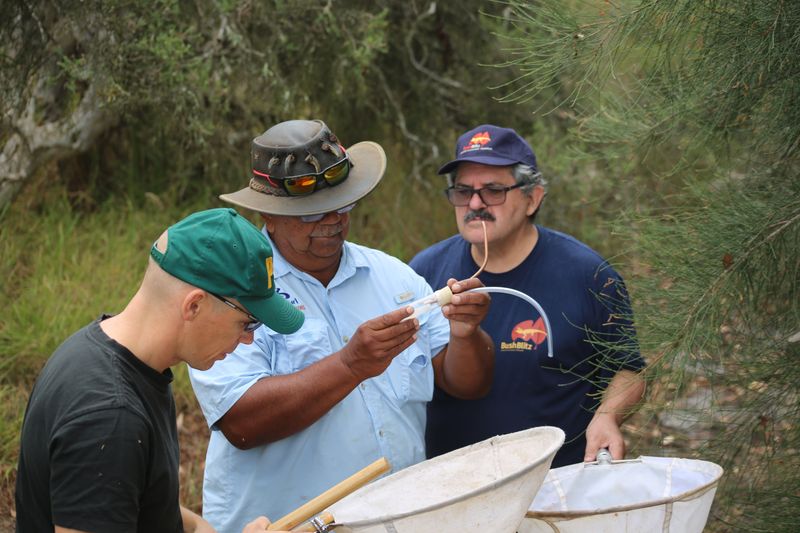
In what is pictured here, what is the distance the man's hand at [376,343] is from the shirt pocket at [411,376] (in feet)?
0.99

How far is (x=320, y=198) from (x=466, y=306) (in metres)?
0.54

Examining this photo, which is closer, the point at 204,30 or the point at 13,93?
the point at 13,93

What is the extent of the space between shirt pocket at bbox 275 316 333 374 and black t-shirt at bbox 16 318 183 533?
2.24 feet

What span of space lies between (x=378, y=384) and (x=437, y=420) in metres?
0.60

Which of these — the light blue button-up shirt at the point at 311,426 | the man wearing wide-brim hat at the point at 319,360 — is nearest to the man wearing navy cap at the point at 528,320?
the man wearing wide-brim hat at the point at 319,360

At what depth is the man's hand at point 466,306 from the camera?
2.85 metres

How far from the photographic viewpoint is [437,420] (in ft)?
11.4

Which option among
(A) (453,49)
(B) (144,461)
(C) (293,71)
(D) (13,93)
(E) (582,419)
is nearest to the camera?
(B) (144,461)

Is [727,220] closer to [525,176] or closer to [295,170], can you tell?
[525,176]

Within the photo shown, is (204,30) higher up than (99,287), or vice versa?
(204,30)

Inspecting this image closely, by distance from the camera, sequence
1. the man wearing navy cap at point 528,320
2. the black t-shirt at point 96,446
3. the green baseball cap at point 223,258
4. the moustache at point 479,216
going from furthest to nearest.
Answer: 1. the moustache at point 479,216
2. the man wearing navy cap at point 528,320
3. the green baseball cap at point 223,258
4. the black t-shirt at point 96,446

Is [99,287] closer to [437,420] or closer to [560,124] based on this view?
[437,420]

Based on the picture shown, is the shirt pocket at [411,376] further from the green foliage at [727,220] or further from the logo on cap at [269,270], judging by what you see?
the logo on cap at [269,270]

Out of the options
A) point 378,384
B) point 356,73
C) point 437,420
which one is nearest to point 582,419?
point 437,420
